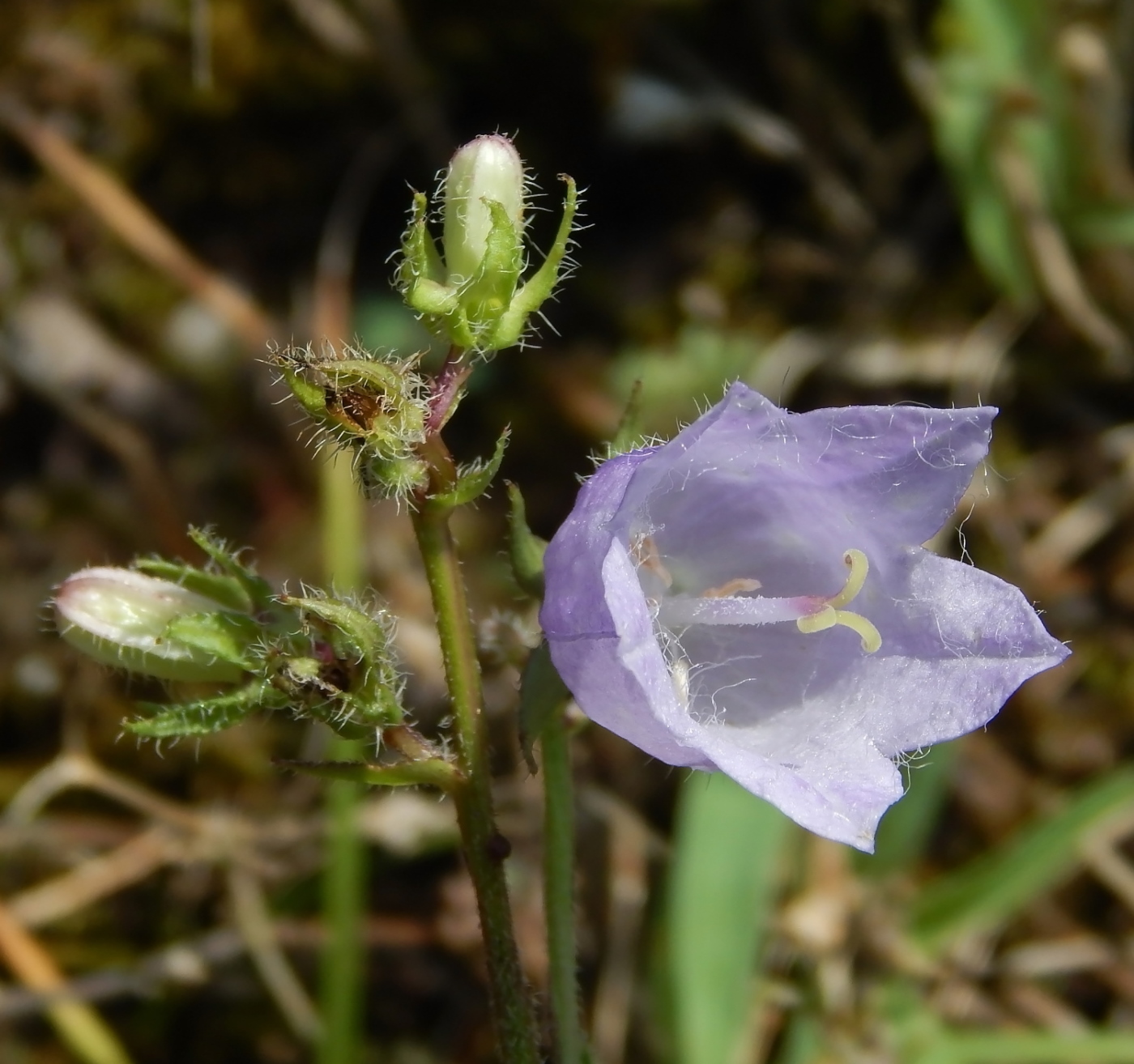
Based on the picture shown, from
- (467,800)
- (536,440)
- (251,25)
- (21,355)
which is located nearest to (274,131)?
(251,25)

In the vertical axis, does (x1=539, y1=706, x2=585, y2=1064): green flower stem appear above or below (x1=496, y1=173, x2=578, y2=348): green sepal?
below

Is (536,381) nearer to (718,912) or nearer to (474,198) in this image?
(718,912)

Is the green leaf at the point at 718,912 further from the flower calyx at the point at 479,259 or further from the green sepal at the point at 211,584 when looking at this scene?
the flower calyx at the point at 479,259

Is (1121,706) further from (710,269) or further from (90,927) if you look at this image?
(90,927)

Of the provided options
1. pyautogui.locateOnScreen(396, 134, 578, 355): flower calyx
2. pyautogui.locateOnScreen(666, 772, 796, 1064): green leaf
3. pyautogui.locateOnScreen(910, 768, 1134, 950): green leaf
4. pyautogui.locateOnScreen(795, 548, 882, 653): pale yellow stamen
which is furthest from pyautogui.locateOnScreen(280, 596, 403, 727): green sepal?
pyautogui.locateOnScreen(910, 768, 1134, 950): green leaf

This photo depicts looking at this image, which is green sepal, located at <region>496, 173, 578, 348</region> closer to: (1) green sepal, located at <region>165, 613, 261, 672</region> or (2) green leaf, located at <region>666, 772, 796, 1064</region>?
(1) green sepal, located at <region>165, 613, 261, 672</region>

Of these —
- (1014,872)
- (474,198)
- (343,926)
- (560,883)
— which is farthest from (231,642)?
(1014,872)
